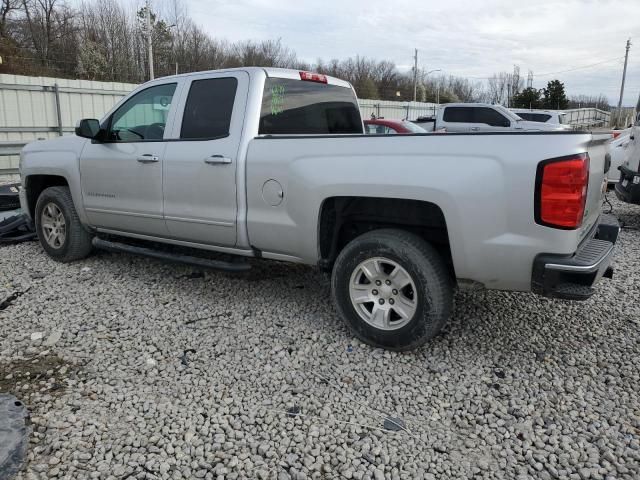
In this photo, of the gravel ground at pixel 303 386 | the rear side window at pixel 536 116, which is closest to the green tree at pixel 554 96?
the rear side window at pixel 536 116

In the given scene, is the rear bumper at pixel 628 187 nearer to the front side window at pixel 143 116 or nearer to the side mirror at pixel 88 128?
the front side window at pixel 143 116

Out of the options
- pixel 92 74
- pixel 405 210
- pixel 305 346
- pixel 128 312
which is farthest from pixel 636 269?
pixel 92 74

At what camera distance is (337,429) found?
2.74 metres

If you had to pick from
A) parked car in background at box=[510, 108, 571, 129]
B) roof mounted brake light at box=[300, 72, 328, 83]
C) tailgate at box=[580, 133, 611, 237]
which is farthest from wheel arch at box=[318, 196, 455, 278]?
parked car in background at box=[510, 108, 571, 129]

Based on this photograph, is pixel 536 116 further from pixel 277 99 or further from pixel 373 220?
pixel 373 220

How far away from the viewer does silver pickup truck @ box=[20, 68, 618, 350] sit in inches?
114

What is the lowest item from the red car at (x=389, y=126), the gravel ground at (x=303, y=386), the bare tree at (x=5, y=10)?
the gravel ground at (x=303, y=386)

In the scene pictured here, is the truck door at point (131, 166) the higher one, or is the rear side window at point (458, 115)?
the rear side window at point (458, 115)

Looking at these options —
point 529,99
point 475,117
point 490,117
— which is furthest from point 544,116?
point 529,99

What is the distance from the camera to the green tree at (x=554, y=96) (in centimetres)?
4847

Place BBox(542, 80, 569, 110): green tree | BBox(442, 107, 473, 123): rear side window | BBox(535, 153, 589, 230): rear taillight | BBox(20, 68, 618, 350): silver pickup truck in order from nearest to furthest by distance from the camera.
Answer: BBox(535, 153, 589, 230): rear taillight < BBox(20, 68, 618, 350): silver pickup truck < BBox(442, 107, 473, 123): rear side window < BBox(542, 80, 569, 110): green tree

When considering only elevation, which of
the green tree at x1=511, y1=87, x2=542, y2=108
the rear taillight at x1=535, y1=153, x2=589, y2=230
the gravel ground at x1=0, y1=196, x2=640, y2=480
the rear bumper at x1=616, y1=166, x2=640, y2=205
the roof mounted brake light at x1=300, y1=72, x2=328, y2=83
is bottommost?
the gravel ground at x1=0, y1=196, x2=640, y2=480

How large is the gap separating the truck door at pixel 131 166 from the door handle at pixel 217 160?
58cm

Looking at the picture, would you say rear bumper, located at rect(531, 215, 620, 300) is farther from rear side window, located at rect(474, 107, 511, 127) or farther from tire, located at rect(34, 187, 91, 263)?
rear side window, located at rect(474, 107, 511, 127)
